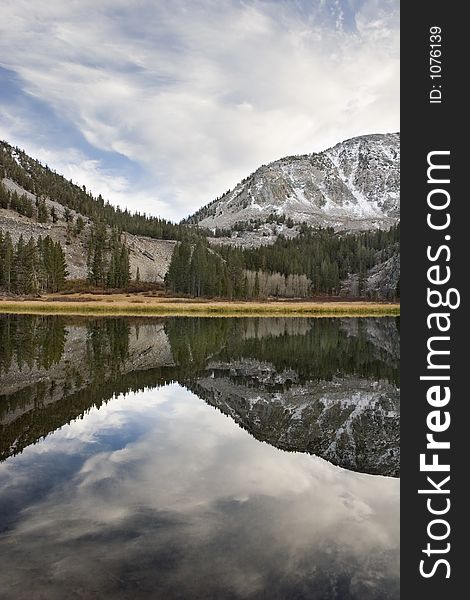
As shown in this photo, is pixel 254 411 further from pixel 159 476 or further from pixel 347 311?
pixel 347 311

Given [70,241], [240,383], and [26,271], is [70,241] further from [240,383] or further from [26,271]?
[240,383]

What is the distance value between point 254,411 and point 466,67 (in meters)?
12.4

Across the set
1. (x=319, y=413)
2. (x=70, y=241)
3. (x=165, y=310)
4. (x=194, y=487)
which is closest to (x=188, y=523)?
(x=194, y=487)

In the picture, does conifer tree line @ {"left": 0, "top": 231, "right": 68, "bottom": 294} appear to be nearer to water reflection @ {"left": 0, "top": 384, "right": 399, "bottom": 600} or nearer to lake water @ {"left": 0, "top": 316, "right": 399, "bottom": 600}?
lake water @ {"left": 0, "top": 316, "right": 399, "bottom": 600}

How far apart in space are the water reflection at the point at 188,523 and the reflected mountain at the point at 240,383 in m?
1.55

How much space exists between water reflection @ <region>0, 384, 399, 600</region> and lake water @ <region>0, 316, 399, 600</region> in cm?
3

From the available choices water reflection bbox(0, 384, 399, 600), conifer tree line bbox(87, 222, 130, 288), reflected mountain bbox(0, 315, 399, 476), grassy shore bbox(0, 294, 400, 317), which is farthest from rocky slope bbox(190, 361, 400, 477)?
conifer tree line bbox(87, 222, 130, 288)

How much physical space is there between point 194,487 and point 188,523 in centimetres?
173

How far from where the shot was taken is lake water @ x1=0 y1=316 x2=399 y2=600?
6.32 meters

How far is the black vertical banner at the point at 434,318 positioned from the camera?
21.9 feet

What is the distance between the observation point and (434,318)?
848 centimetres

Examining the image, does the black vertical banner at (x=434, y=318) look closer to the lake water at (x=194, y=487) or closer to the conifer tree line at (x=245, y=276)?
the lake water at (x=194, y=487)

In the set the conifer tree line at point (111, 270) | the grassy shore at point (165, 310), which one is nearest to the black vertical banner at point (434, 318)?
the grassy shore at point (165, 310)

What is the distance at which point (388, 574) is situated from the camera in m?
6.67
